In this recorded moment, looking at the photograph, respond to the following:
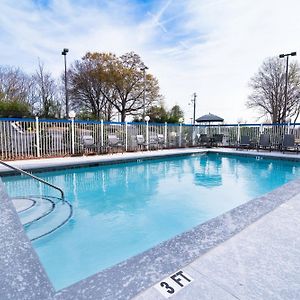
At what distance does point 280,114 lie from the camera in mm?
20984

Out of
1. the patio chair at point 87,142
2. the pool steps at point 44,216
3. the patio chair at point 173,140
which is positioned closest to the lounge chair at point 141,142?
the patio chair at point 173,140

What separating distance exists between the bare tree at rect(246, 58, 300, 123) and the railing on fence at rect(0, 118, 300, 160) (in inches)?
380

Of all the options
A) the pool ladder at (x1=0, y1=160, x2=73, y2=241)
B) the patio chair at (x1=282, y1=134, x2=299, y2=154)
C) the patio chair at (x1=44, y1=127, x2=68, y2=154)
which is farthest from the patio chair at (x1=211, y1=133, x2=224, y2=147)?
the pool ladder at (x1=0, y1=160, x2=73, y2=241)

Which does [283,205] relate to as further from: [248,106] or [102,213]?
[248,106]

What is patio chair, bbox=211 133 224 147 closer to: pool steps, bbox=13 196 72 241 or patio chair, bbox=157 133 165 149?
patio chair, bbox=157 133 165 149

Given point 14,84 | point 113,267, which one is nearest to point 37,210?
point 113,267

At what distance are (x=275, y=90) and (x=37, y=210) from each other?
2229cm

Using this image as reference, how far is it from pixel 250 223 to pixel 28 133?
8.12 m

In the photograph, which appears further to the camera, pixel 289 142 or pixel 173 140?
pixel 173 140

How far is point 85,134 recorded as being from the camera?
9578 millimetres

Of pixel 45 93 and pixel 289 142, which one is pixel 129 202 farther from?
pixel 45 93

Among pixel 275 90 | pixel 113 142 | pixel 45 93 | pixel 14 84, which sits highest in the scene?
pixel 14 84

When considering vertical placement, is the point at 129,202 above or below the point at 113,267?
below

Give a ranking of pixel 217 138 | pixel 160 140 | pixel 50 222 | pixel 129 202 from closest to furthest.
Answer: pixel 50 222 → pixel 129 202 → pixel 160 140 → pixel 217 138
